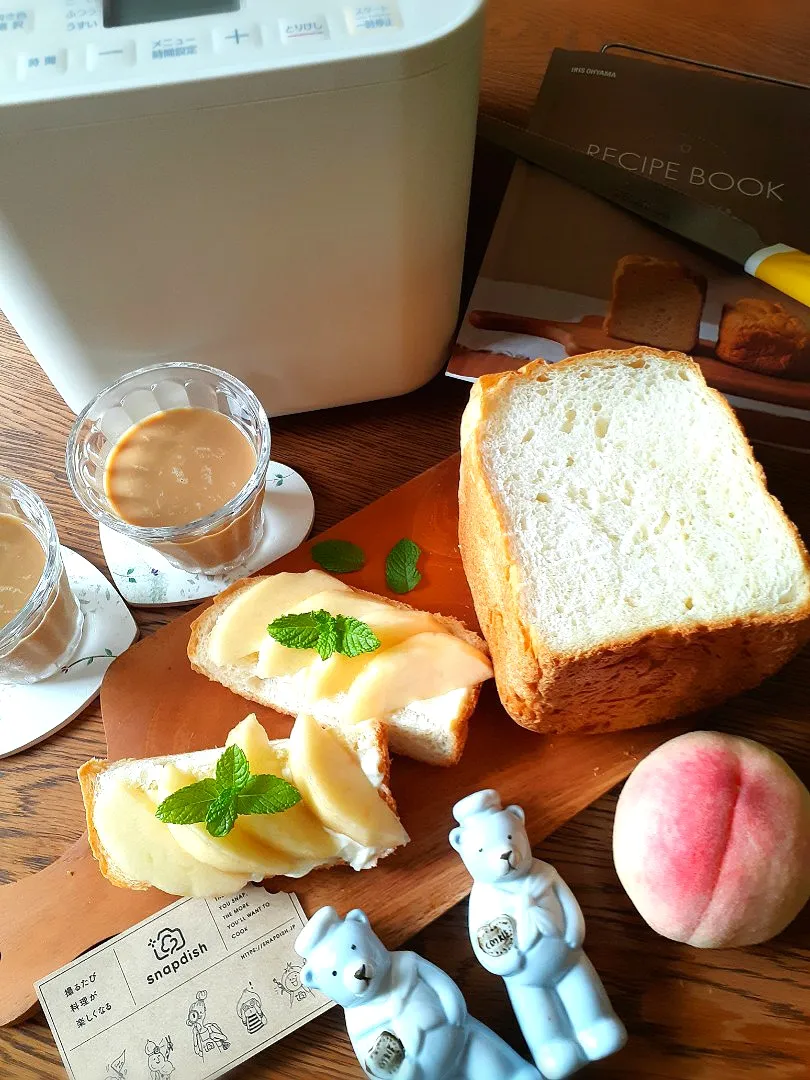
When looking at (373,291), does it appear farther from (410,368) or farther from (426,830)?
(426,830)

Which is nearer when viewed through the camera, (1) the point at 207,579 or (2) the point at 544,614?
(2) the point at 544,614

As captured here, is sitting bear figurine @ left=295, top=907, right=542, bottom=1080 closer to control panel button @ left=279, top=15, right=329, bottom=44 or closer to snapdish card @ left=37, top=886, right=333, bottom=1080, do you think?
snapdish card @ left=37, top=886, right=333, bottom=1080

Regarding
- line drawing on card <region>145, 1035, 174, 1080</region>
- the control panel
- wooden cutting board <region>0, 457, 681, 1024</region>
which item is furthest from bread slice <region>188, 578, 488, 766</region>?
the control panel

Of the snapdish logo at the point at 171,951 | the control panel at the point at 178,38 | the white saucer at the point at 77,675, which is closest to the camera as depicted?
the control panel at the point at 178,38

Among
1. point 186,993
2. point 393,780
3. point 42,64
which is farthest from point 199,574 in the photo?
point 42,64

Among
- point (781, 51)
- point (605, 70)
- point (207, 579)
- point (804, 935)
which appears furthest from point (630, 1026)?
point (781, 51)

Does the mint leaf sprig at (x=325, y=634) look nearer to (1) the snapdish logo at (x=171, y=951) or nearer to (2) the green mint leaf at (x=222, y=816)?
(2) the green mint leaf at (x=222, y=816)

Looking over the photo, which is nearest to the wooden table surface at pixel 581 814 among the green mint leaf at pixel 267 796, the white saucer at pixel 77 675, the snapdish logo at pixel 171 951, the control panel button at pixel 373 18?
the white saucer at pixel 77 675
